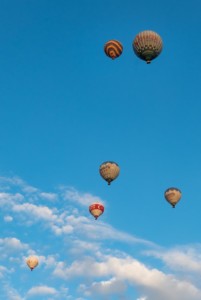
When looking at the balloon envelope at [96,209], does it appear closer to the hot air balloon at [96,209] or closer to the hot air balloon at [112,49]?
the hot air balloon at [96,209]

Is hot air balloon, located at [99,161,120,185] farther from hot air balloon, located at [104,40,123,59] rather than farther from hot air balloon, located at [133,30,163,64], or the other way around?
hot air balloon, located at [133,30,163,64]

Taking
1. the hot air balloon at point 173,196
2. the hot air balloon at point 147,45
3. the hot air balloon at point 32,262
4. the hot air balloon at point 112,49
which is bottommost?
the hot air balloon at point 32,262

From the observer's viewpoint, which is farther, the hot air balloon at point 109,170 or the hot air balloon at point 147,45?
the hot air balloon at point 109,170

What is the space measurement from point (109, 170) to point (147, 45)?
46.7 feet

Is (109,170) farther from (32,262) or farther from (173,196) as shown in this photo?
(32,262)

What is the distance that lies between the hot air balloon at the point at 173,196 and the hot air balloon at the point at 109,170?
609 centimetres

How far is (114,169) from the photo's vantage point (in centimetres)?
5725

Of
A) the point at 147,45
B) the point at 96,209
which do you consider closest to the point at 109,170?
the point at 96,209

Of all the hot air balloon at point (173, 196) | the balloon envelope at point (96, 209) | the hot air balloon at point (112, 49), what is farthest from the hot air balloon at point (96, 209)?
the hot air balloon at point (112, 49)

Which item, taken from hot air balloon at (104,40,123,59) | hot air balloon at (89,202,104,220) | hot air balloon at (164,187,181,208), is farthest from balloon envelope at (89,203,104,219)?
hot air balloon at (104,40,123,59)

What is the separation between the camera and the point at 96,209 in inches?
2442

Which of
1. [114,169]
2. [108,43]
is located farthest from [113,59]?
[114,169]

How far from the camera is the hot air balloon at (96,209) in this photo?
6166 centimetres

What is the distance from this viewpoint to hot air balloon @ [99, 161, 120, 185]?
186 feet
